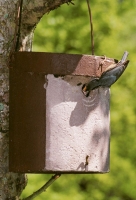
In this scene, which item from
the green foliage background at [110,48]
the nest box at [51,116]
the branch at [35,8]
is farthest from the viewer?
the green foliage background at [110,48]

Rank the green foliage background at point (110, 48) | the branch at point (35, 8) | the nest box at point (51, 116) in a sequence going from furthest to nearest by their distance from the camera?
the green foliage background at point (110, 48)
the branch at point (35, 8)
the nest box at point (51, 116)

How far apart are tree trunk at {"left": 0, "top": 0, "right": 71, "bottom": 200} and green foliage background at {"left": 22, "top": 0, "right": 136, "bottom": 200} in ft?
14.9

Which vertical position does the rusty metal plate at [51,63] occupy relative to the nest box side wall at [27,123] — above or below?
above

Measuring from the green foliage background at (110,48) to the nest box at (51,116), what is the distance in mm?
4710

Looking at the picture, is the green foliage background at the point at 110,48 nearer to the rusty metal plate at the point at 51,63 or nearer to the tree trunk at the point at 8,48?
the tree trunk at the point at 8,48

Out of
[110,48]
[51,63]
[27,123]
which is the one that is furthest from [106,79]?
[110,48]

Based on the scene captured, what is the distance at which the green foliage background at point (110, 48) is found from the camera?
7809mm

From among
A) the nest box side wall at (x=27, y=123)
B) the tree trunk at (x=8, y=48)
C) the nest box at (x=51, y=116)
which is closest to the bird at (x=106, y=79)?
the nest box at (x=51, y=116)

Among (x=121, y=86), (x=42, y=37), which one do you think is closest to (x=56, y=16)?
(x=42, y=37)

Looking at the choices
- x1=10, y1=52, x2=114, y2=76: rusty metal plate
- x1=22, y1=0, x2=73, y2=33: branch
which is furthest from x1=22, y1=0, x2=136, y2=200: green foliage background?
x1=10, y1=52, x2=114, y2=76: rusty metal plate

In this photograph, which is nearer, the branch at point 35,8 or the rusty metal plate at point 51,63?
the rusty metal plate at point 51,63

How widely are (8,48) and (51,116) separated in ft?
1.29

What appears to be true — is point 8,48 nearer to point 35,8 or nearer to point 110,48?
point 35,8

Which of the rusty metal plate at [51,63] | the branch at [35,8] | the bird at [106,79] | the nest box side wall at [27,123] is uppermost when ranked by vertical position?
the branch at [35,8]
